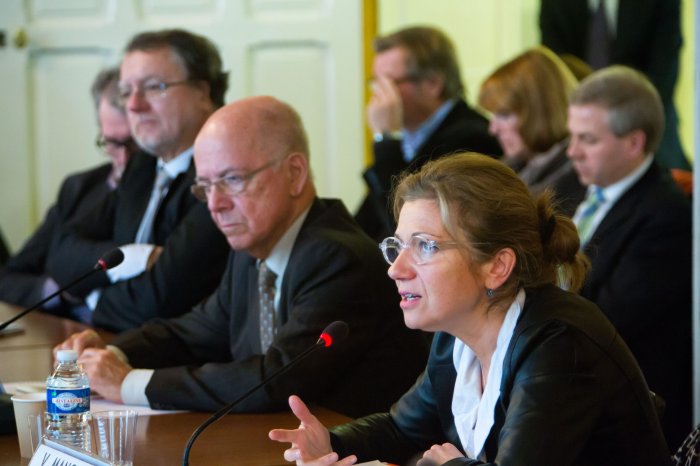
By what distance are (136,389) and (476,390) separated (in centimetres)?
77

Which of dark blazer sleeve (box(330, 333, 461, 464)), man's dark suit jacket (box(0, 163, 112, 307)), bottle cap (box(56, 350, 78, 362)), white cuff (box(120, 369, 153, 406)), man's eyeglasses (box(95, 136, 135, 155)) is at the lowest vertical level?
man's dark suit jacket (box(0, 163, 112, 307))

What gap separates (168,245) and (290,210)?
786 mm

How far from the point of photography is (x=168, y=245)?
338 centimetres

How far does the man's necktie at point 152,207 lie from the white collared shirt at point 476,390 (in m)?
1.77

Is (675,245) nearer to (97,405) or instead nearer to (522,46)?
(97,405)

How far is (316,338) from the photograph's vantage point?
7.99 ft

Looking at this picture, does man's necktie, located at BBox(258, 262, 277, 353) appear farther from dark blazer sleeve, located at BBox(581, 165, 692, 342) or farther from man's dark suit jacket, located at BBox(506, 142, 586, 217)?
man's dark suit jacket, located at BBox(506, 142, 586, 217)

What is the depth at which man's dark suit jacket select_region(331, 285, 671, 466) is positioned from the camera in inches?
70.1

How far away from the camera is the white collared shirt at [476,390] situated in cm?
193

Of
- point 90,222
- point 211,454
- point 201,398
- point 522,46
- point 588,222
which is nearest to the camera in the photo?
point 211,454

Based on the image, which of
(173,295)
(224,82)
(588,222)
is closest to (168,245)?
(173,295)

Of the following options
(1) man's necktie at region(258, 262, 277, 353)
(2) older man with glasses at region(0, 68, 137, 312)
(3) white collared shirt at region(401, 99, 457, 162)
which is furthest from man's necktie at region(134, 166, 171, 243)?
(3) white collared shirt at region(401, 99, 457, 162)

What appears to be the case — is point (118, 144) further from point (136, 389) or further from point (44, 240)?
point (136, 389)

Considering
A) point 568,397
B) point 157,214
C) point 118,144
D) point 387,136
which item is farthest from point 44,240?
point 568,397
